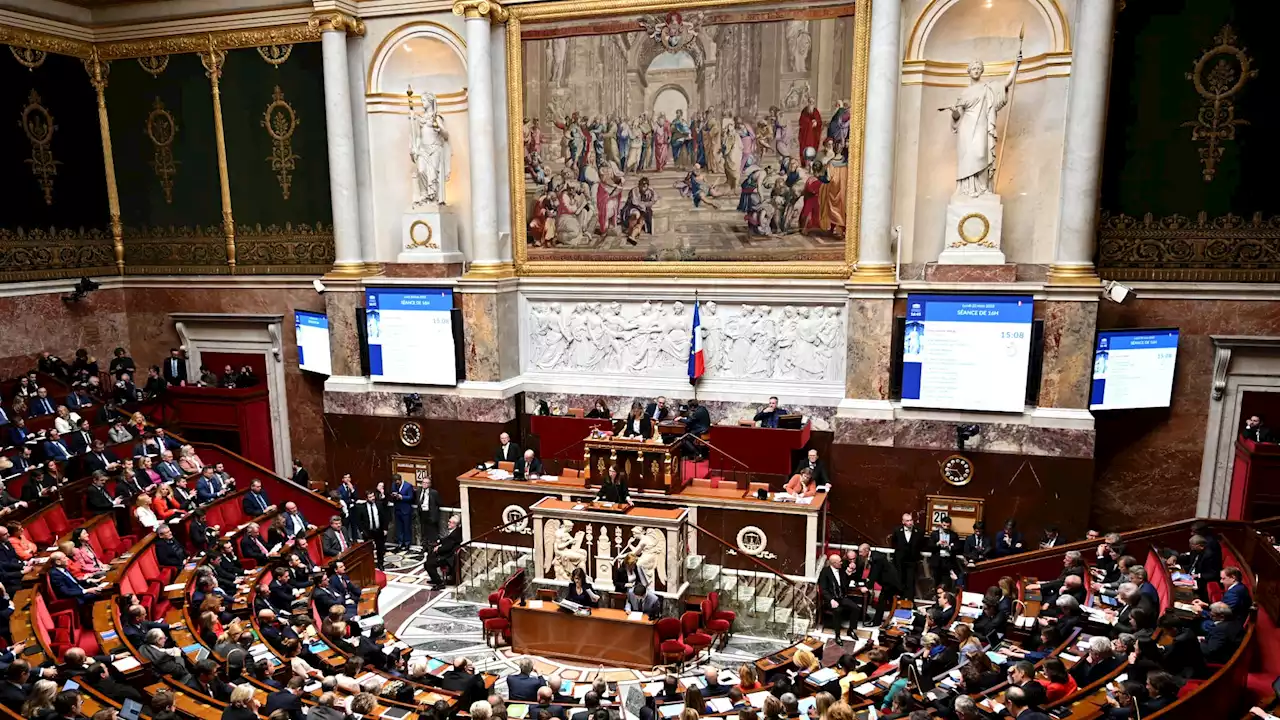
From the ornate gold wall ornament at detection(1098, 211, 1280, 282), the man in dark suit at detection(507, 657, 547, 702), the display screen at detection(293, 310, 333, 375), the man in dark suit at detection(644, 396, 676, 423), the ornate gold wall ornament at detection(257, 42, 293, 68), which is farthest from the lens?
the display screen at detection(293, 310, 333, 375)

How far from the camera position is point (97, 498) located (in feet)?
45.4

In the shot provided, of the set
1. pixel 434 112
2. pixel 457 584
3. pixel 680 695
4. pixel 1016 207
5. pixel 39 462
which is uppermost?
pixel 434 112

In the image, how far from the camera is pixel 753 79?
53.2 ft

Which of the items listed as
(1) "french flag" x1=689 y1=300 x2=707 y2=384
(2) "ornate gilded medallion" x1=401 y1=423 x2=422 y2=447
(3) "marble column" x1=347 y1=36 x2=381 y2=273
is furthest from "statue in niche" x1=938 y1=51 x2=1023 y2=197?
(3) "marble column" x1=347 y1=36 x2=381 y2=273

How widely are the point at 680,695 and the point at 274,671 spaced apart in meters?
4.80

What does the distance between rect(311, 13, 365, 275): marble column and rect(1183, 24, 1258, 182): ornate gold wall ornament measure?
1598cm

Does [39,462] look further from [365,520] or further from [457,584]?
[457,584]

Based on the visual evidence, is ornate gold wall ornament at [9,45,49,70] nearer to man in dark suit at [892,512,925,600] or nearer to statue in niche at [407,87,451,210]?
statue in niche at [407,87,451,210]

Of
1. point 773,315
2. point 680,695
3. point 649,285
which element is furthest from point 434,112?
point 680,695

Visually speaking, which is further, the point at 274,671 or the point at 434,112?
the point at 434,112

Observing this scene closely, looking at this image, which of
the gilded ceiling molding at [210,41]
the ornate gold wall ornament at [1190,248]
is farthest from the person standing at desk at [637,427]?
the gilded ceiling molding at [210,41]

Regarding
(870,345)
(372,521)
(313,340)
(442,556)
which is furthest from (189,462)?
(870,345)

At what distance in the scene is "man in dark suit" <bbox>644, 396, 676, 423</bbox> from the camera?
1638 cm

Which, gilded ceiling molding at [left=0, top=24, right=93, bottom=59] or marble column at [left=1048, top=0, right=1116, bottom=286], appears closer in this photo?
marble column at [left=1048, top=0, right=1116, bottom=286]
